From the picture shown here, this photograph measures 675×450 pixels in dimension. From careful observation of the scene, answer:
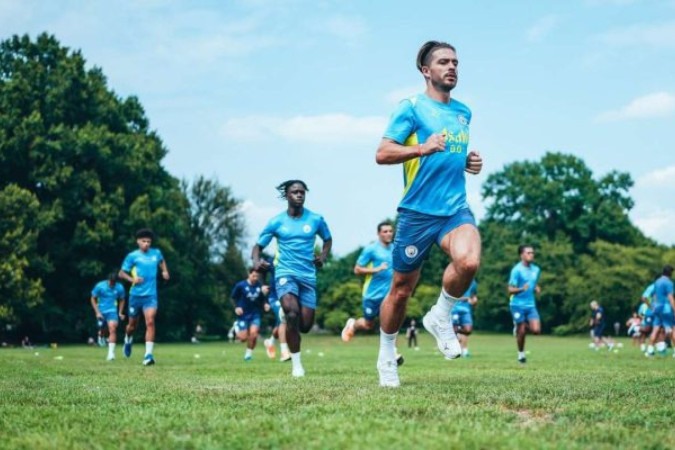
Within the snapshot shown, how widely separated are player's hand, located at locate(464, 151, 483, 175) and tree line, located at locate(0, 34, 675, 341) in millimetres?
34430

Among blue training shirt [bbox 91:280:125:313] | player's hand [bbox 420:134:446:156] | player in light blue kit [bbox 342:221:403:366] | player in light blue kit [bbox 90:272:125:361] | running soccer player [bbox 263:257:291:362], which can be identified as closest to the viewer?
player's hand [bbox 420:134:446:156]

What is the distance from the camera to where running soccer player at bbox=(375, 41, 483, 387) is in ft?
24.8

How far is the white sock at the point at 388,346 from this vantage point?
812 centimetres

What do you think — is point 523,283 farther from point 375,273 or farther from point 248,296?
point 248,296

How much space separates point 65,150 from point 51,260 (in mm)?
5903

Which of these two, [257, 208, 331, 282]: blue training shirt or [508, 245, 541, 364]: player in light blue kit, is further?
[508, 245, 541, 364]: player in light blue kit

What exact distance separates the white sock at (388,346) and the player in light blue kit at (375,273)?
778cm

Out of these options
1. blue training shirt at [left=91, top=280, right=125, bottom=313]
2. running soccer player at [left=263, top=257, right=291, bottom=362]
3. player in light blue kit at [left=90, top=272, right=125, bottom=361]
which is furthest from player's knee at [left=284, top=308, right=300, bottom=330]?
blue training shirt at [left=91, top=280, right=125, bottom=313]

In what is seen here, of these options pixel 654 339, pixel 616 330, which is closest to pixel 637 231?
pixel 616 330

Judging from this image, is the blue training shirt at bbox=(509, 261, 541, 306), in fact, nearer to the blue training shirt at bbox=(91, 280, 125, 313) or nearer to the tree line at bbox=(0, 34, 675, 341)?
the blue training shirt at bbox=(91, 280, 125, 313)

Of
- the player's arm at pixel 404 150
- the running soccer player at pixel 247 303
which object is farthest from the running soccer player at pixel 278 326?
the player's arm at pixel 404 150

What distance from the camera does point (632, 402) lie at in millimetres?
6285

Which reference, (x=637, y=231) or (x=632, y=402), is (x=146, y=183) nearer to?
(x=632, y=402)

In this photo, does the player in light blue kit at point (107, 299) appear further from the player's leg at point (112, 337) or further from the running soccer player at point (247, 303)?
the running soccer player at point (247, 303)
